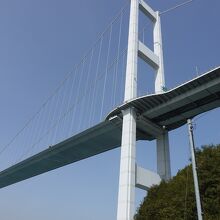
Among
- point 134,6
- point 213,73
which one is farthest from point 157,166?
point 134,6

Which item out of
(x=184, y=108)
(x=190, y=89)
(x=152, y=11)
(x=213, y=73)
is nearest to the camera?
(x=213, y=73)

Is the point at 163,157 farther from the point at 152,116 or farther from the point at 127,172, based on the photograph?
the point at 127,172

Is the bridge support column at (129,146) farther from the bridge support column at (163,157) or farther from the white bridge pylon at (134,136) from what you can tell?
the bridge support column at (163,157)

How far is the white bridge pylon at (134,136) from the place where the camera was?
88.0ft

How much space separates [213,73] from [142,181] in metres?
10.2

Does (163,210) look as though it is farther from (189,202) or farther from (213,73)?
(213,73)

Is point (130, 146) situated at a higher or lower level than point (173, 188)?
higher

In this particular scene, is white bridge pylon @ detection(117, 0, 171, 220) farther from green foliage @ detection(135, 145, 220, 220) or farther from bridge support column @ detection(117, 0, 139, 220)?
green foliage @ detection(135, 145, 220, 220)

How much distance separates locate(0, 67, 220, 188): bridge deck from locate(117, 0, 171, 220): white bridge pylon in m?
1.13

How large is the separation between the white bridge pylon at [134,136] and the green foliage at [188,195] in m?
3.61

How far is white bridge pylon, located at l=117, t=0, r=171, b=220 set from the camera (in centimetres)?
2681

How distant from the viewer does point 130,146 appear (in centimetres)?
2852

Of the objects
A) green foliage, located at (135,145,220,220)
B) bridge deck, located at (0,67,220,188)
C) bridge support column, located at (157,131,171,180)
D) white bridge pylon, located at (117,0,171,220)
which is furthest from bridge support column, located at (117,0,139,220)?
bridge support column, located at (157,131,171,180)

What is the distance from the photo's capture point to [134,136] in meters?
29.3
